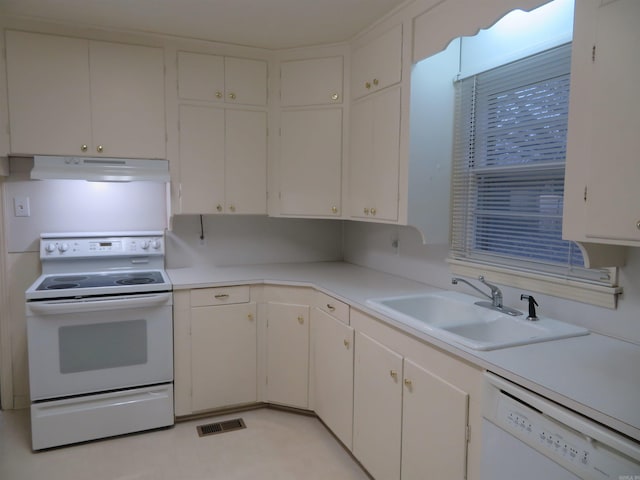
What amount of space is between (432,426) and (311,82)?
2304mm

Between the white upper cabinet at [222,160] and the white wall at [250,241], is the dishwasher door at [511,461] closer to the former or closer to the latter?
the white upper cabinet at [222,160]

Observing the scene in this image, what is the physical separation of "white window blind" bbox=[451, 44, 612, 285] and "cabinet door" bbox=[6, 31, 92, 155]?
227 centimetres

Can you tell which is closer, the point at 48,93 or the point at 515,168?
the point at 515,168

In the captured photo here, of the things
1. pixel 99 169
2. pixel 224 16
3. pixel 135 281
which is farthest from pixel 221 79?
pixel 135 281

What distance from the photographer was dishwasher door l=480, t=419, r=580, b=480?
3.96ft

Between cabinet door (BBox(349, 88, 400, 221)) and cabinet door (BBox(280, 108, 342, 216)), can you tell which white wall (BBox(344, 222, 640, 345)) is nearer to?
cabinet door (BBox(349, 88, 400, 221))

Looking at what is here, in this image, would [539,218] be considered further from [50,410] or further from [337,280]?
[50,410]

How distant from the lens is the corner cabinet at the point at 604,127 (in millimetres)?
1268

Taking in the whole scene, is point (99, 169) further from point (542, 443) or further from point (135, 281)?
point (542, 443)

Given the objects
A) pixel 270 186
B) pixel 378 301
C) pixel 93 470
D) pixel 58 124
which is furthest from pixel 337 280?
pixel 58 124

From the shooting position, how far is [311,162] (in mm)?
3066

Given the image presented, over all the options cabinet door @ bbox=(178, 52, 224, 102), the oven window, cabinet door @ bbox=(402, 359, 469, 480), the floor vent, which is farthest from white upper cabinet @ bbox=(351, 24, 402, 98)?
the floor vent

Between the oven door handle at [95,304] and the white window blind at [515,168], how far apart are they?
1.79 m

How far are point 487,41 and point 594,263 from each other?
4.24ft
